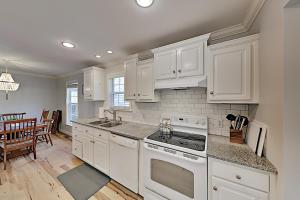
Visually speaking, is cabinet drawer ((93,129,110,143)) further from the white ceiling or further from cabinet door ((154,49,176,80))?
the white ceiling

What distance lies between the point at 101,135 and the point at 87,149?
24.3 inches

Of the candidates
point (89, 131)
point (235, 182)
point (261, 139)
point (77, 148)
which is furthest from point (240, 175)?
point (77, 148)

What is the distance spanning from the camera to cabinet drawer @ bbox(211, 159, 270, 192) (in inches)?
41.3

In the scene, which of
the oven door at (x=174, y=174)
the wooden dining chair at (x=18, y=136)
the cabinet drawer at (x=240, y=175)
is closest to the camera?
the cabinet drawer at (x=240, y=175)

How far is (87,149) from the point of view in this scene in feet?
8.66

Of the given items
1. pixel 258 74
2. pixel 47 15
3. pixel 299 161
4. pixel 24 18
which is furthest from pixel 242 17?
pixel 24 18

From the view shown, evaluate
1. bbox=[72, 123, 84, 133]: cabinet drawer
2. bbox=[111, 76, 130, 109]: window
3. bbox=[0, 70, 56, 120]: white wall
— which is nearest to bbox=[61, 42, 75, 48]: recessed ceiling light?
bbox=[111, 76, 130, 109]: window

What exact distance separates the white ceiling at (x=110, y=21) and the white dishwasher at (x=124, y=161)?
5.04ft

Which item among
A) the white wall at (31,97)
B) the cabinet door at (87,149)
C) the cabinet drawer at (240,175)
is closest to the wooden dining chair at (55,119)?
the white wall at (31,97)

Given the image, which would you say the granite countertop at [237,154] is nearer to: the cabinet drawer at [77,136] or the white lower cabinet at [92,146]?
the white lower cabinet at [92,146]

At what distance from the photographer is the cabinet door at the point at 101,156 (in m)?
2.26

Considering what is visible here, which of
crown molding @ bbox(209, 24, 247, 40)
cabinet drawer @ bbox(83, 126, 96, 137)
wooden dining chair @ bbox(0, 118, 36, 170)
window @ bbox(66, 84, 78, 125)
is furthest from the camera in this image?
window @ bbox(66, 84, 78, 125)

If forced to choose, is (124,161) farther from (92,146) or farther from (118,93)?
(118,93)

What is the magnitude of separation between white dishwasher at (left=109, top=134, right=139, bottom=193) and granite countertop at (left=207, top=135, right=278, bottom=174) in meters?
0.97
